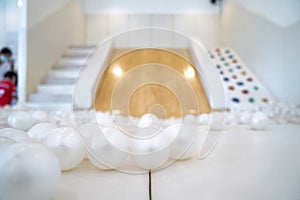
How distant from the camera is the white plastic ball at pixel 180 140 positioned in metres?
0.51

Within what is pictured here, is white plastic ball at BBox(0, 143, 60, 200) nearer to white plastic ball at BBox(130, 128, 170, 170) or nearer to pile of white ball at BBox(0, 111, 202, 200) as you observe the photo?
pile of white ball at BBox(0, 111, 202, 200)

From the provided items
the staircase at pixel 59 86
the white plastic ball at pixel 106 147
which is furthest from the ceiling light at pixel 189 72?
the staircase at pixel 59 86

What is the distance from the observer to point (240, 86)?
9.12ft

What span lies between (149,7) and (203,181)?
557 centimetres

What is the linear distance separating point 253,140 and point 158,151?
1.86ft

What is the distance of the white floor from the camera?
1.16ft

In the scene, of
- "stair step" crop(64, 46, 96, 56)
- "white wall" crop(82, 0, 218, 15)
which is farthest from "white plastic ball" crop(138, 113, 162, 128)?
"white wall" crop(82, 0, 218, 15)

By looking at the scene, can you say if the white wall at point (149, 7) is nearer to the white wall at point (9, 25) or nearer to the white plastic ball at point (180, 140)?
the white wall at point (9, 25)

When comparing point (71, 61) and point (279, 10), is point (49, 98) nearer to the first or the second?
point (71, 61)

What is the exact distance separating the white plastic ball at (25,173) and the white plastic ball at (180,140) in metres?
0.28

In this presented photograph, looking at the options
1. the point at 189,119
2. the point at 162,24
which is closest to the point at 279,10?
the point at 189,119

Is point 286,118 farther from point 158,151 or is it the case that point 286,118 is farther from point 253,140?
point 158,151

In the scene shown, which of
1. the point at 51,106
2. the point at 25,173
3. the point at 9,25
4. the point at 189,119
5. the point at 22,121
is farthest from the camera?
the point at 9,25

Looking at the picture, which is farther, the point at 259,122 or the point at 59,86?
the point at 59,86
